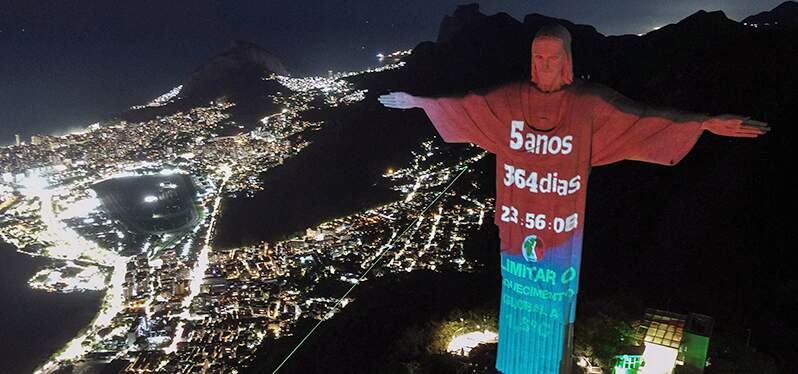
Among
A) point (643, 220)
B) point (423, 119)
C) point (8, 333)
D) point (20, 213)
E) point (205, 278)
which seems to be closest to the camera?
point (643, 220)

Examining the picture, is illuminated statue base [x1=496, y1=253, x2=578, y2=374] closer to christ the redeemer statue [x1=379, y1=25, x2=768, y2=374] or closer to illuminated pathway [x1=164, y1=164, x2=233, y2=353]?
christ the redeemer statue [x1=379, y1=25, x2=768, y2=374]

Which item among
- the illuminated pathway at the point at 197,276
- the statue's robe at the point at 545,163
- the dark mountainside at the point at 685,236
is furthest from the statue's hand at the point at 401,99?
the illuminated pathway at the point at 197,276

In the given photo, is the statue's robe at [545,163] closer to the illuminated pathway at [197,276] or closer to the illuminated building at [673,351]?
the illuminated building at [673,351]

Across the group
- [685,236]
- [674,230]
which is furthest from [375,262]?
[685,236]

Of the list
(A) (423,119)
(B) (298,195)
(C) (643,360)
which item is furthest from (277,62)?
(C) (643,360)

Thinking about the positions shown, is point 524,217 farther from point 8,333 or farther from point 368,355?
point 8,333

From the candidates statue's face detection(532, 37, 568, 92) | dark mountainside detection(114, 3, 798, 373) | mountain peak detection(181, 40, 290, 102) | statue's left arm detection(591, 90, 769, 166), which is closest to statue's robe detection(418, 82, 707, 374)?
statue's left arm detection(591, 90, 769, 166)

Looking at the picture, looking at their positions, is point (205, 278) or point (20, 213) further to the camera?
point (20, 213)

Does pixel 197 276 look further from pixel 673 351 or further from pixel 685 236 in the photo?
pixel 673 351
